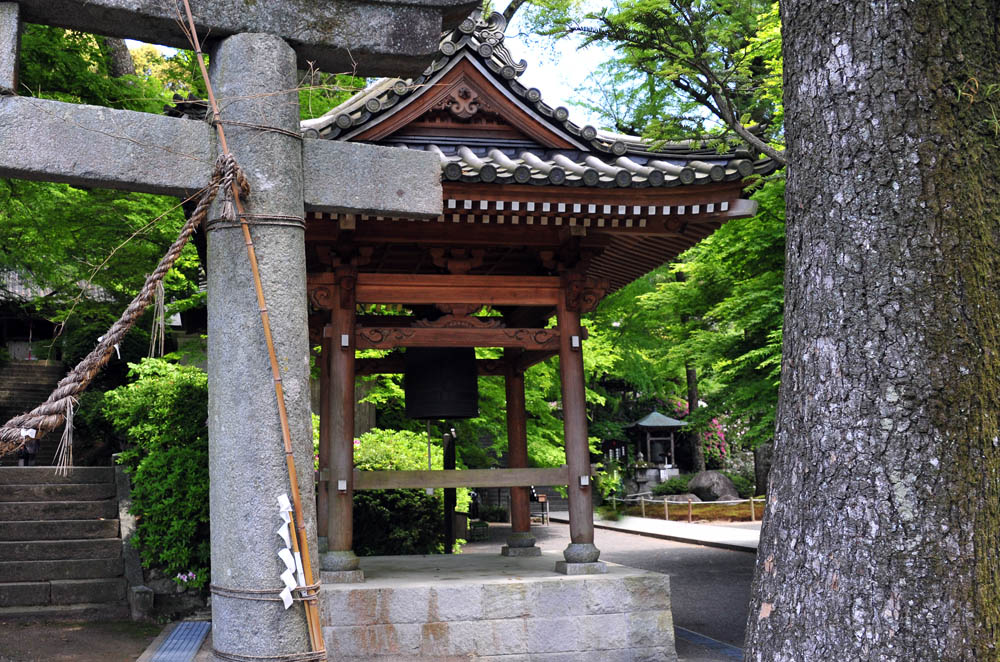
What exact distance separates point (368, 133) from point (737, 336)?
7.04 meters

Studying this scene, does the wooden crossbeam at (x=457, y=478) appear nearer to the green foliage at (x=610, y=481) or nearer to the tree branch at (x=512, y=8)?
the tree branch at (x=512, y=8)

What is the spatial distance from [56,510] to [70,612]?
2.11m

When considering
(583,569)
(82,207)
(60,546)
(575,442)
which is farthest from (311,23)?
(60,546)

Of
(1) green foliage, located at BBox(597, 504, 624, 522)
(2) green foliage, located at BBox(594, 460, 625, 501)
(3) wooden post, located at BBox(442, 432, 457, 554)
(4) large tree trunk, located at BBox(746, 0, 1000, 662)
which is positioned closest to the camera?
(4) large tree trunk, located at BBox(746, 0, 1000, 662)

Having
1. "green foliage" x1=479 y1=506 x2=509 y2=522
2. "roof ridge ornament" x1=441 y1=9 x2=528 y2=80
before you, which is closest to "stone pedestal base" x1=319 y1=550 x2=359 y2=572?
"roof ridge ornament" x1=441 y1=9 x2=528 y2=80

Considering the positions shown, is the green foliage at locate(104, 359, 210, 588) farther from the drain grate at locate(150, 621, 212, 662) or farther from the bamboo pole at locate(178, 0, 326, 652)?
the bamboo pole at locate(178, 0, 326, 652)

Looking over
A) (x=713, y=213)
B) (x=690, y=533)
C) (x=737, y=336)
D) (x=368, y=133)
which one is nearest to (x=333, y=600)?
(x=368, y=133)

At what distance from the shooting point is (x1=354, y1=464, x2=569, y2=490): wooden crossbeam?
789 cm

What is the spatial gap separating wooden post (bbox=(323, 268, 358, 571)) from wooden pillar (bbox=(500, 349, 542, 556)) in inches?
102

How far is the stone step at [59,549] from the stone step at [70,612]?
0.80 metres

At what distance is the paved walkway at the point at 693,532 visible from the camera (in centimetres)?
1696

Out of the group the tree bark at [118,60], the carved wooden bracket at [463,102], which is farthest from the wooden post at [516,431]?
the tree bark at [118,60]

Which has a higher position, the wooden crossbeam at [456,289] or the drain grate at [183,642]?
the wooden crossbeam at [456,289]

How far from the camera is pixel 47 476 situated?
1164 centimetres
